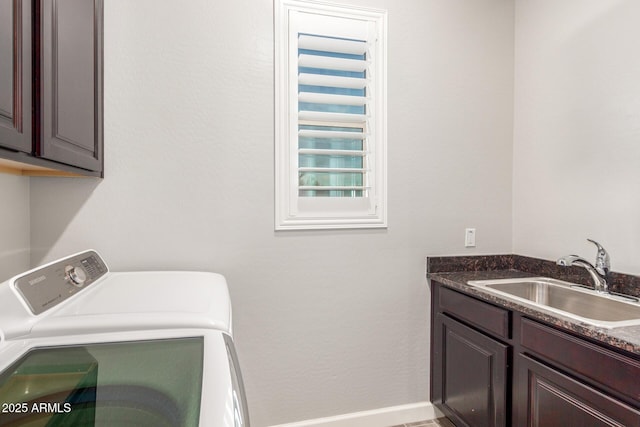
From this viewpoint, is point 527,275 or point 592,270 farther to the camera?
point 527,275

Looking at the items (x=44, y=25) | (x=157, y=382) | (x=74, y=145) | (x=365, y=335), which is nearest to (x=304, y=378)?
(x=365, y=335)

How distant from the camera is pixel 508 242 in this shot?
7.89ft

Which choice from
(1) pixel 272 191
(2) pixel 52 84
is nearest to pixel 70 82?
(2) pixel 52 84

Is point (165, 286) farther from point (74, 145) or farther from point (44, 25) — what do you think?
point (44, 25)

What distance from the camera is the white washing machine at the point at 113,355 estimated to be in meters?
0.69

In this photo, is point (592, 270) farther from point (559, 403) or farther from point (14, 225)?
point (14, 225)

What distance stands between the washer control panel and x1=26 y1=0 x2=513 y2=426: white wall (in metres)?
0.29

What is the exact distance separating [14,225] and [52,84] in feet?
2.56

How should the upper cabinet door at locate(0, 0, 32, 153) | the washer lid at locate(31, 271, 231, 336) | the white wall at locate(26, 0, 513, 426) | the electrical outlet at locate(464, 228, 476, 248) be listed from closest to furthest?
the upper cabinet door at locate(0, 0, 32, 153) → the washer lid at locate(31, 271, 231, 336) → the white wall at locate(26, 0, 513, 426) → the electrical outlet at locate(464, 228, 476, 248)

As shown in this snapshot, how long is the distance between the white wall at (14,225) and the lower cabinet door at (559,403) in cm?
216

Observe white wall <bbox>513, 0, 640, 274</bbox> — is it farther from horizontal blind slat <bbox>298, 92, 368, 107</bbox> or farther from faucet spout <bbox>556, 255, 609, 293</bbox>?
horizontal blind slat <bbox>298, 92, 368, 107</bbox>

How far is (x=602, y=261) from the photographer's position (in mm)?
1706

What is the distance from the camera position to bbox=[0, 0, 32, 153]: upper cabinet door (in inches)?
34.8

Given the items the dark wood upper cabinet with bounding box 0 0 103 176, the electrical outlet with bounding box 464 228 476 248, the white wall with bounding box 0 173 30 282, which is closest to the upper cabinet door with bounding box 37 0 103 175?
the dark wood upper cabinet with bounding box 0 0 103 176
